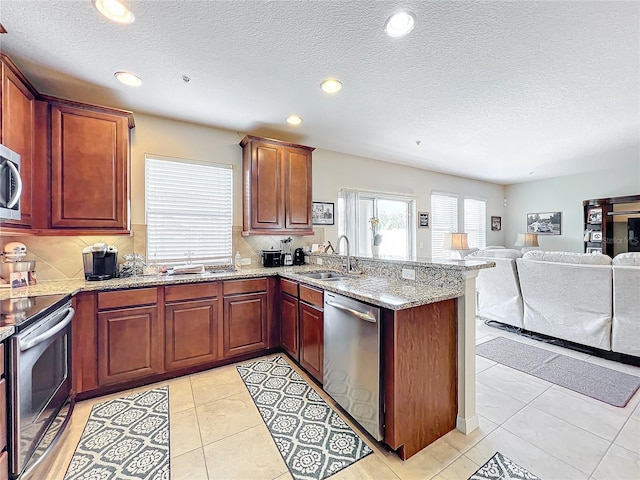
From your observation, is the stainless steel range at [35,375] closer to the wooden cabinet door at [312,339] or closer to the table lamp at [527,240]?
the wooden cabinet door at [312,339]

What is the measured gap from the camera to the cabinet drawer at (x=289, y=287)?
9.07ft

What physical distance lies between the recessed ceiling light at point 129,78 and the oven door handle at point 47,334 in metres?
1.88

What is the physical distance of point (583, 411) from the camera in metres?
2.06

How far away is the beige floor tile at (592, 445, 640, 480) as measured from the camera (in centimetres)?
151

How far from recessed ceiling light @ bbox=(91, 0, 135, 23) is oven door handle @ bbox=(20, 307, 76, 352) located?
1870 millimetres

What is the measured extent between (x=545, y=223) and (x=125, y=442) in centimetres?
832

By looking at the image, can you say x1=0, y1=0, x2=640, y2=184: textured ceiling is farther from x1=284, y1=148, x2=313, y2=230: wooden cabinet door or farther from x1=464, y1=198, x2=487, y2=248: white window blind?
x1=464, y1=198, x2=487, y2=248: white window blind

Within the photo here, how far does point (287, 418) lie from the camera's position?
2.03 m

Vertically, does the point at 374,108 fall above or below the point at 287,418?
above

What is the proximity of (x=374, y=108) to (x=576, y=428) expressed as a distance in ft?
10.2

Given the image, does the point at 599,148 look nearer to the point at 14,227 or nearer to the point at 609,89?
the point at 609,89

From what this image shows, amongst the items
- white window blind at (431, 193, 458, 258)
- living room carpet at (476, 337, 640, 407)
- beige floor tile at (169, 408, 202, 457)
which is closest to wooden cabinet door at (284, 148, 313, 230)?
beige floor tile at (169, 408, 202, 457)

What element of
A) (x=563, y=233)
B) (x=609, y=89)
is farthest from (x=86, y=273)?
(x=563, y=233)

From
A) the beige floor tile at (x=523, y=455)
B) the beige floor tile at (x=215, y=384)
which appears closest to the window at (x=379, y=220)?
the beige floor tile at (x=215, y=384)
